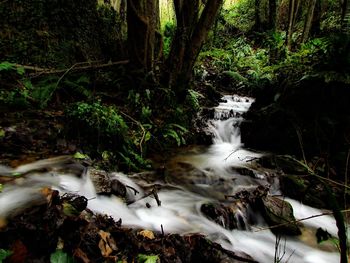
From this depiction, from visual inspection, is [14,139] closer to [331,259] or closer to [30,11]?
[30,11]

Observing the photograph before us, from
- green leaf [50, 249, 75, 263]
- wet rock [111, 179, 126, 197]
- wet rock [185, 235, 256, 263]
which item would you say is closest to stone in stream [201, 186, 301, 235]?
wet rock [185, 235, 256, 263]

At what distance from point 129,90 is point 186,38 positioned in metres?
1.72

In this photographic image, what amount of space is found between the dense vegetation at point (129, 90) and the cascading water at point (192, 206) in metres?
0.74

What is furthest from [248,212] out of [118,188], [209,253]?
[118,188]

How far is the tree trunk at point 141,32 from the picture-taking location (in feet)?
19.4

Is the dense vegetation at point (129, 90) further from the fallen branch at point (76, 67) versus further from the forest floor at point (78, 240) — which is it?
the forest floor at point (78, 240)

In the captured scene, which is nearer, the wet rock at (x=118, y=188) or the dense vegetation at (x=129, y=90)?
the wet rock at (x=118, y=188)

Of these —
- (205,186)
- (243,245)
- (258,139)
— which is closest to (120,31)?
(258,139)

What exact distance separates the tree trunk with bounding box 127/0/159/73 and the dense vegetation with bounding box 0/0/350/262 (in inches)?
0.8

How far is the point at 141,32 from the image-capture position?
6.01 meters

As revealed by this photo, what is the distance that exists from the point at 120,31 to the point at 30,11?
2.16 m

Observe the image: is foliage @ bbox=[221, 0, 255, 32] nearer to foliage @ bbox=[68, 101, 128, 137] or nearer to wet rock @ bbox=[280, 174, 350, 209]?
wet rock @ bbox=[280, 174, 350, 209]

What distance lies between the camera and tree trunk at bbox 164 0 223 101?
6258 millimetres

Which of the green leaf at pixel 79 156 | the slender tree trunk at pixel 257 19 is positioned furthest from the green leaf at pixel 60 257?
the slender tree trunk at pixel 257 19
